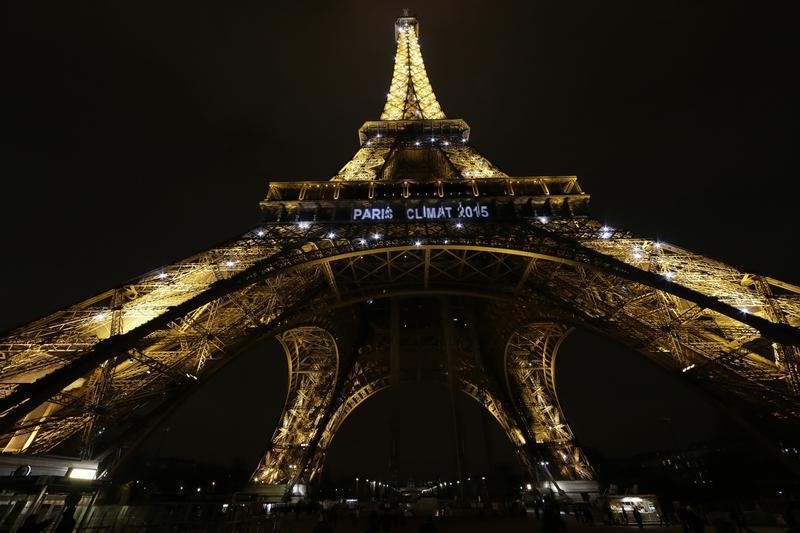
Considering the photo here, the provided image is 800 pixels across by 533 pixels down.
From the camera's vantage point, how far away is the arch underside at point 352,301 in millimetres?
10609

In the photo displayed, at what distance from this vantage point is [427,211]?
65.6 ft

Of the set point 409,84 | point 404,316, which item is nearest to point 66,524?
point 404,316

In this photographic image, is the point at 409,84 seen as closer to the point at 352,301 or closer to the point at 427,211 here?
the point at 427,211

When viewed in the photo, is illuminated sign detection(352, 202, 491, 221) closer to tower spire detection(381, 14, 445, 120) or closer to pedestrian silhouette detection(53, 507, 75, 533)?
pedestrian silhouette detection(53, 507, 75, 533)

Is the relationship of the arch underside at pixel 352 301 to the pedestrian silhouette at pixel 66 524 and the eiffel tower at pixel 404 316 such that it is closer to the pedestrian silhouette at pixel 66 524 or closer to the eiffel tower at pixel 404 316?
the eiffel tower at pixel 404 316

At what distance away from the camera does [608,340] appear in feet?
53.8

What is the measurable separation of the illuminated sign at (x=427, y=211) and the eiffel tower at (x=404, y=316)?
0.28 feet

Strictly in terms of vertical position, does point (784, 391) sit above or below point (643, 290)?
below

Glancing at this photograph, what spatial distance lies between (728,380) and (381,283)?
15063 millimetres

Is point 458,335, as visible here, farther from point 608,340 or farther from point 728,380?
point 728,380

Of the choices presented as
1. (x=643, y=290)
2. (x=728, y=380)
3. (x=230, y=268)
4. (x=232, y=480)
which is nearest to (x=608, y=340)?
(x=643, y=290)

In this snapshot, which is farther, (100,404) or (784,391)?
(784,391)

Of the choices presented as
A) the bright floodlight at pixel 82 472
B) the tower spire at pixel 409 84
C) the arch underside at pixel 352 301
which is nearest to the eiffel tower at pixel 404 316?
the arch underside at pixel 352 301

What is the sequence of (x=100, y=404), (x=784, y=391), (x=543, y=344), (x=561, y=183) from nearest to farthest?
1. (x=100, y=404)
2. (x=784, y=391)
3. (x=561, y=183)
4. (x=543, y=344)
